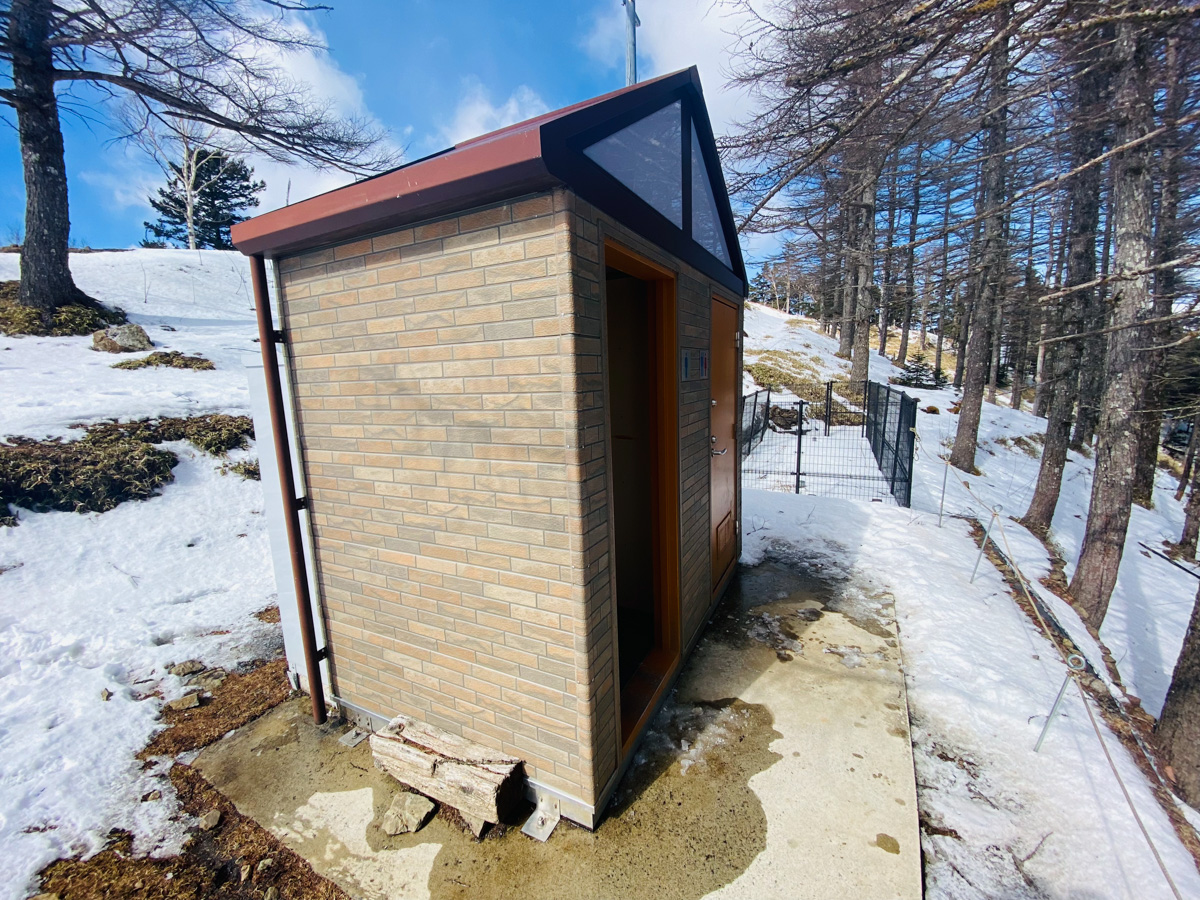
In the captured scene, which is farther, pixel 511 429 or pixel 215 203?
pixel 215 203

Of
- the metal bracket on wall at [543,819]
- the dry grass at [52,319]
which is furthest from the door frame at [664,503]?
the dry grass at [52,319]

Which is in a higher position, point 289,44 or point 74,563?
point 289,44

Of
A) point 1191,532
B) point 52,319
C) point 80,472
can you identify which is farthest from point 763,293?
point 80,472

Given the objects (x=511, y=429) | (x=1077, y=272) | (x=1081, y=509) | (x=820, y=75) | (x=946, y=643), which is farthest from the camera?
(x=1081, y=509)

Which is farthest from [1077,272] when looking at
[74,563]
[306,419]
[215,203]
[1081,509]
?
[215,203]

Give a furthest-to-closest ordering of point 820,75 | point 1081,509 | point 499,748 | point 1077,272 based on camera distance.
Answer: point 1081,509 → point 1077,272 → point 820,75 → point 499,748

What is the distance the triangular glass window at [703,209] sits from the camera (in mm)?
3254

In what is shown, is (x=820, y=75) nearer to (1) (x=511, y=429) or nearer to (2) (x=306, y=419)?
(1) (x=511, y=429)

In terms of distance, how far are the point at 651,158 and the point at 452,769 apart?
10.3 feet

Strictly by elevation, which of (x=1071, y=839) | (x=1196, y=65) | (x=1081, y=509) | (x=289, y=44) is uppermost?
(x=289, y=44)

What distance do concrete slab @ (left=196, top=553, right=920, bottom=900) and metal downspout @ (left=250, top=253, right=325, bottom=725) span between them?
366 millimetres

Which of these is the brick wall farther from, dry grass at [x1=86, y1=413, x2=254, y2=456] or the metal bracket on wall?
dry grass at [x1=86, y1=413, x2=254, y2=456]

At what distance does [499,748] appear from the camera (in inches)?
91.2

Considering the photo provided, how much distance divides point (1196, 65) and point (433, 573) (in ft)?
28.0
